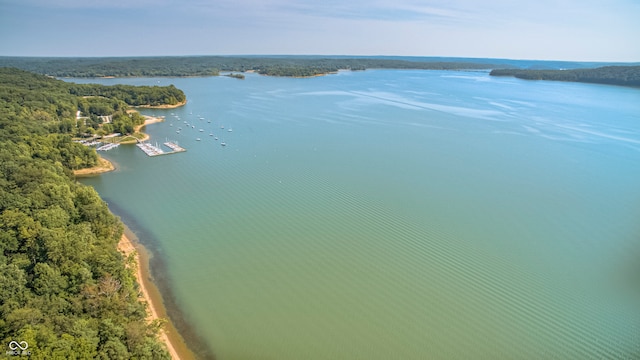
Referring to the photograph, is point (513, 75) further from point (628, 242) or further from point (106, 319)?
point (106, 319)

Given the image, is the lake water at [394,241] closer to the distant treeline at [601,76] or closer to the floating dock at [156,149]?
the floating dock at [156,149]

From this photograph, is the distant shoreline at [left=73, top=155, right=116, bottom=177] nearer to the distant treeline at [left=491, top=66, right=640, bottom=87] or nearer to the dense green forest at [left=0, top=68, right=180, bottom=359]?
the dense green forest at [left=0, top=68, right=180, bottom=359]

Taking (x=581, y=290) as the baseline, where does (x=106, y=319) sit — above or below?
above

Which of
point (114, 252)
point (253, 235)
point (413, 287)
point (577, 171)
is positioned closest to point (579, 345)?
point (413, 287)

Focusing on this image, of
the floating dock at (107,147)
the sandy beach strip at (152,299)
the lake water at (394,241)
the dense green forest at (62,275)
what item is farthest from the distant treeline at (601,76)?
the dense green forest at (62,275)

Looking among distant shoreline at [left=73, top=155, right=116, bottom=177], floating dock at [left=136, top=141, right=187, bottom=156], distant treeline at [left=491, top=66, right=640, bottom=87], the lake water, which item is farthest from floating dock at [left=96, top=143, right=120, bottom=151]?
distant treeline at [left=491, top=66, right=640, bottom=87]

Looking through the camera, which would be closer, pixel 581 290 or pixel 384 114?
pixel 581 290

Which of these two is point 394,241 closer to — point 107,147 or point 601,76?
point 107,147
